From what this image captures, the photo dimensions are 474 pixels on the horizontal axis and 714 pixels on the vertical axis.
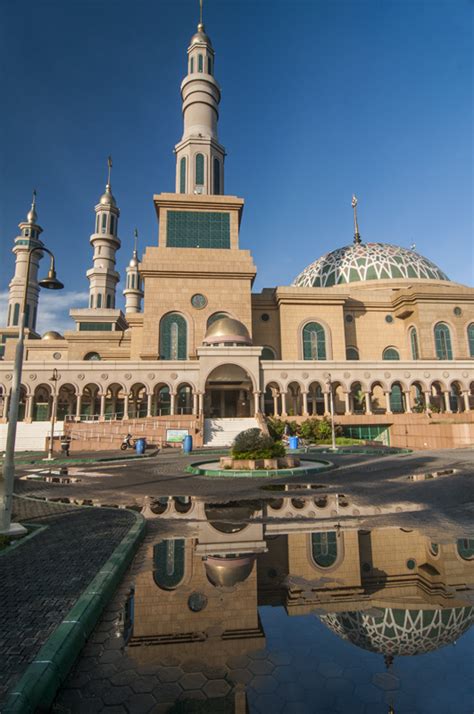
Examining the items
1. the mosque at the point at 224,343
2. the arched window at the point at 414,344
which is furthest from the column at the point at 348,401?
the arched window at the point at 414,344

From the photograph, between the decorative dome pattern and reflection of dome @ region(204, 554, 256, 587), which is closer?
reflection of dome @ region(204, 554, 256, 587)

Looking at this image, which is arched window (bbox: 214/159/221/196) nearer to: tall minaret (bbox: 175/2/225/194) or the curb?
tall minaret (bbox: 175/2/225/194)

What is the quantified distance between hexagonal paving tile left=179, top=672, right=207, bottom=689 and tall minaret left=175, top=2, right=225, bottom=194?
4701 centimetres

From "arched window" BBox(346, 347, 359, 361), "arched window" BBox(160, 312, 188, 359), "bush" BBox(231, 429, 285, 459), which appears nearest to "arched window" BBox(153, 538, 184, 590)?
"bush" BBox(231, 429, 285, 459)

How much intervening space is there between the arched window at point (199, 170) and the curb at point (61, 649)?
151 ft

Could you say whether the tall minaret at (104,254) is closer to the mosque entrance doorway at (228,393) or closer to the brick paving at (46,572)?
the mosque entrance doorway at (228,393)

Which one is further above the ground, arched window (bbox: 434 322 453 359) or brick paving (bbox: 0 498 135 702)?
arched window (bbox: 434 322 453 359)

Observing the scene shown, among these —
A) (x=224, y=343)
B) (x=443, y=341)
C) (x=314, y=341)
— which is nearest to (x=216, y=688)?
(x=224, y=343)

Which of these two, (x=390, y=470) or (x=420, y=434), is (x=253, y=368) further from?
(x=390, y=470)

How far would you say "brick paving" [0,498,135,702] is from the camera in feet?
10.3

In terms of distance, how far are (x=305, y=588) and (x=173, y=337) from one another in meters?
36.3

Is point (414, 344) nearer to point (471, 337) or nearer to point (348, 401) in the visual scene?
point (471, 337)

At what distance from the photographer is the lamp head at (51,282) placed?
29.3 ft

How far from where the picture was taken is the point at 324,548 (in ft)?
18.8
